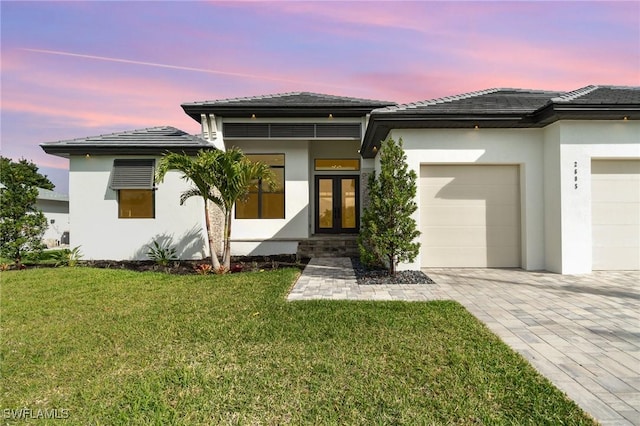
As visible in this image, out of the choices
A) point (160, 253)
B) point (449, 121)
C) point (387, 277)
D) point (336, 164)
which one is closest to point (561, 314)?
point (387, 277)

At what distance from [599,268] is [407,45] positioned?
8.13 m

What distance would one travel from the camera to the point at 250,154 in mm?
11703

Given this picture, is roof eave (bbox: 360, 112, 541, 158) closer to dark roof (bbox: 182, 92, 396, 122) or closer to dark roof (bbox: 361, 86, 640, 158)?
dark roof (bbox: 361, 86, 640, 158)

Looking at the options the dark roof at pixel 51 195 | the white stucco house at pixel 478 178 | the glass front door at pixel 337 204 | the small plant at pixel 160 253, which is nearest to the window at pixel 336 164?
the glass front door at pixel 337 204

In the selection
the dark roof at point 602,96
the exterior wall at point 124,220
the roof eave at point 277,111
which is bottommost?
the exterior wall at point 124,220

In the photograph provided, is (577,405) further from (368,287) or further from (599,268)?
(599,268)

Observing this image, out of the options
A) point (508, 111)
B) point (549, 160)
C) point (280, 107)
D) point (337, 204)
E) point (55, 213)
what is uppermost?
point (280, 107)

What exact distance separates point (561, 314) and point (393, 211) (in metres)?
3.41

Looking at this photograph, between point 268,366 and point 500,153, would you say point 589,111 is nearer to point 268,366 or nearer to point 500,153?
point 500,153

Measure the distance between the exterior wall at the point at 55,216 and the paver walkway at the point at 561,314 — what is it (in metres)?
19.6

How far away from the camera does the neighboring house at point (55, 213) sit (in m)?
18.1

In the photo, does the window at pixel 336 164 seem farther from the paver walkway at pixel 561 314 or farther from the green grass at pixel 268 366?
the green grass at pixel 268 366

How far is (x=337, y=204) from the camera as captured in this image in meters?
12.6

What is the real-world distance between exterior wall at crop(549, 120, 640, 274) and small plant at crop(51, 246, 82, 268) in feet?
44.3
